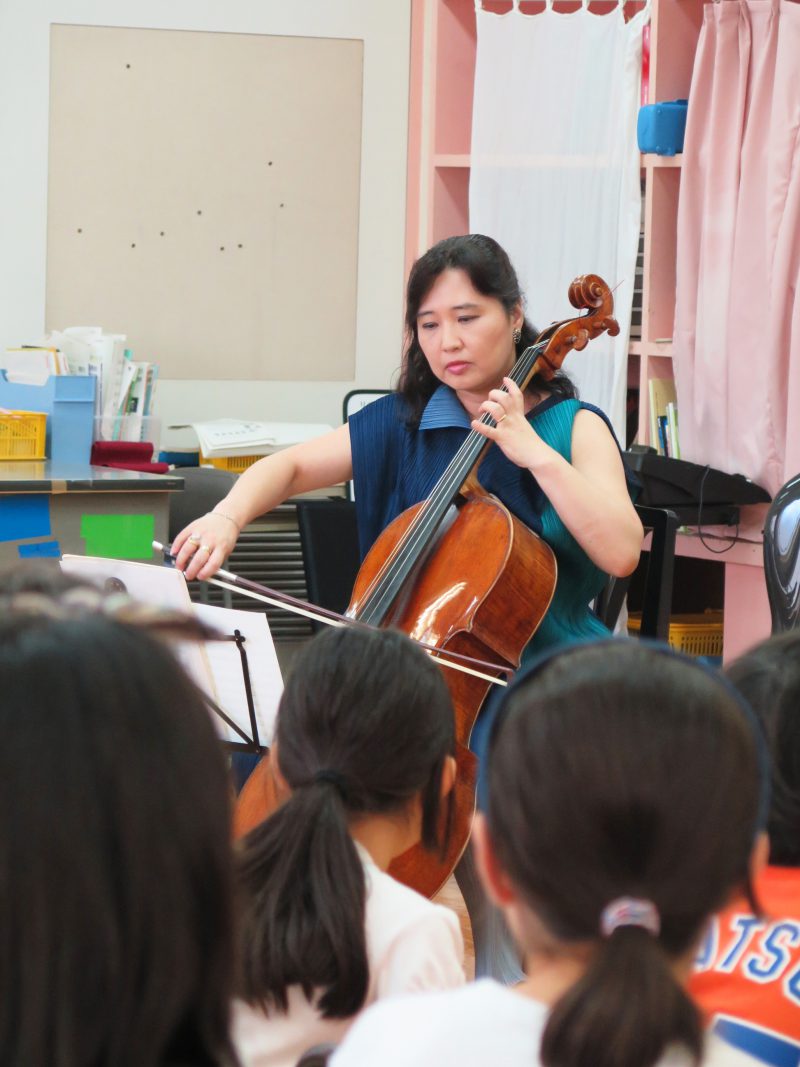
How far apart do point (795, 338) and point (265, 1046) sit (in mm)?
2223

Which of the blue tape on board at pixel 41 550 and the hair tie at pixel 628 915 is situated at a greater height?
the hair tie at pixel 628 915

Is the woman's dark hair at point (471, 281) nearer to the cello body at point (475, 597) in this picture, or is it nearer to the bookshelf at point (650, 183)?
the cello body at point (475, 597)

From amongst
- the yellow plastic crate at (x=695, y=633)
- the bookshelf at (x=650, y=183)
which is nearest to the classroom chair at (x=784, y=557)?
the bookshelf at (x=650, y=183)

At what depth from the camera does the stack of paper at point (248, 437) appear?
12.7 ft

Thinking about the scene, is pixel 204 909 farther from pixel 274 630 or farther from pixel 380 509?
pixel 274 630

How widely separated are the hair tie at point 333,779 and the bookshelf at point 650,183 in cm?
182

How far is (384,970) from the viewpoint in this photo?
1.10 metres

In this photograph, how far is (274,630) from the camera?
3795 mm

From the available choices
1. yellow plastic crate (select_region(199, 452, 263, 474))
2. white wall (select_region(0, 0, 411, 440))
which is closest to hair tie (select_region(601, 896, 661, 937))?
yellow plastic crate (select_region(199, 452, 263, 474))

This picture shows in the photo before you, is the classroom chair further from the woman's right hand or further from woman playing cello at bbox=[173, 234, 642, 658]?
the woman's right hand

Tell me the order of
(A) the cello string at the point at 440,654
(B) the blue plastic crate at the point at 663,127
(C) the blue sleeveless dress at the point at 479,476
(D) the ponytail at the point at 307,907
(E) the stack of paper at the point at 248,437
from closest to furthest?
1. (D) the ponytail at the point at 307,907
2. (A) the cello string at the point at 440,654
3. (C) the blue sleeveless dress at the point at 479,476
4. (B) the blue plastic crate at the point at 663,127
5. (E) the stack of paper at the point at 248,437

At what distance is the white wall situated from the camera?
161 inches

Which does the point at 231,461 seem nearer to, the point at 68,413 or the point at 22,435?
the point at 68,413

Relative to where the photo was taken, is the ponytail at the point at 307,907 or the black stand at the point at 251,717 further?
the black stand at the point at 251,717
